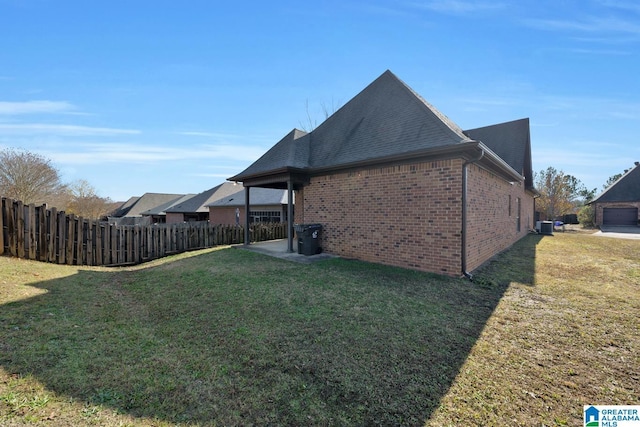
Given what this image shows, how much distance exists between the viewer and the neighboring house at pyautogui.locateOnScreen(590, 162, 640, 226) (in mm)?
26031

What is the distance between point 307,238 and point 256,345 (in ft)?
19.9

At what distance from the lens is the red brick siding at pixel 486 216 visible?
7652mm

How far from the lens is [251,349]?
3.55 metres

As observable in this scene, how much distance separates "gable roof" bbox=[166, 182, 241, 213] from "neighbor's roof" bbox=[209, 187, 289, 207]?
2275mm

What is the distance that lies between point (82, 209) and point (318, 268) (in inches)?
1979

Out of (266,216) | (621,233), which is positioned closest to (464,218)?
(266,216)

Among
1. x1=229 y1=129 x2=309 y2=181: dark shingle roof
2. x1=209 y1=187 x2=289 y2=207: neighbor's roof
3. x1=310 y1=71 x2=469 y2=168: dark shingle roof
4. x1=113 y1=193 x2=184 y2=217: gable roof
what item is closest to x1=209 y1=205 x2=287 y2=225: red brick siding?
x1=209 y1=187 x2=289 y2=207: neighbor's roof

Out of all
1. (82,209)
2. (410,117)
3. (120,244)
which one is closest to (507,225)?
(410,117)

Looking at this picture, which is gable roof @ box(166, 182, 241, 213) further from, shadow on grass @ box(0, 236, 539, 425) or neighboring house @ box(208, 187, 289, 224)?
shadow on grass @ box(0, 236, 539, 425)

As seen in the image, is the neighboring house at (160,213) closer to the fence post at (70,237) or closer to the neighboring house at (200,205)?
the neighboring house at (200,205)

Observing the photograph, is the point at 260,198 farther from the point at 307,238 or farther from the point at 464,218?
the point at 464,218

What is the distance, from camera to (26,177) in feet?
85.0

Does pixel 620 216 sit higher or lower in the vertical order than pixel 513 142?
lower

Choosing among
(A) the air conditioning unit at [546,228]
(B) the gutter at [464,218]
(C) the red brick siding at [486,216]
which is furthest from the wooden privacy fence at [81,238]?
(A) the air conditioning unit at [546,228]
